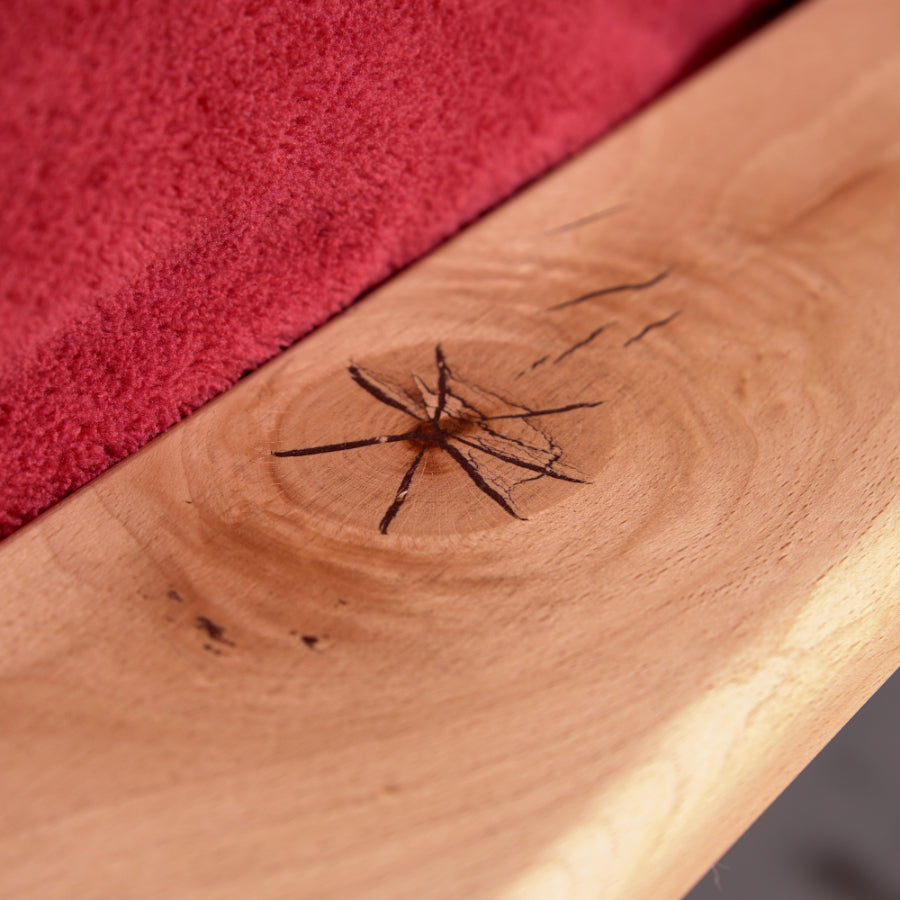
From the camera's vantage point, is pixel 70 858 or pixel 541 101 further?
pixel 541 101

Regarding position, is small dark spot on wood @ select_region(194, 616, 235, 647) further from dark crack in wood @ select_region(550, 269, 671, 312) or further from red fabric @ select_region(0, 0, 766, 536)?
dark crack in wood @ select_region(550, 269, 671, 312)

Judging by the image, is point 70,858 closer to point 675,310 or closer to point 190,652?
point 190,652

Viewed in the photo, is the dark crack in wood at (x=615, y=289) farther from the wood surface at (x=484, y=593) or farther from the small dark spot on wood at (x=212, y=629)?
the small dark spot on wood at (x=212, y=629)

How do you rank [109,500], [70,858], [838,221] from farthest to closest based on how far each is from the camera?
[838,221]
[109,500]
[70,858]

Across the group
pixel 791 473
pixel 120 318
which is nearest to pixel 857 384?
pixel 791 473

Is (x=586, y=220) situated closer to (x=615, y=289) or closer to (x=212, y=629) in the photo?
(x=615, y=289)

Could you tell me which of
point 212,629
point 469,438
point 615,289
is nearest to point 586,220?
point 615,289

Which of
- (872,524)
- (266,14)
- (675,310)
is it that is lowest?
(872,524)

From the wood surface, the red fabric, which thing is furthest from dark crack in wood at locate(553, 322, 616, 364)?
the red fabric
